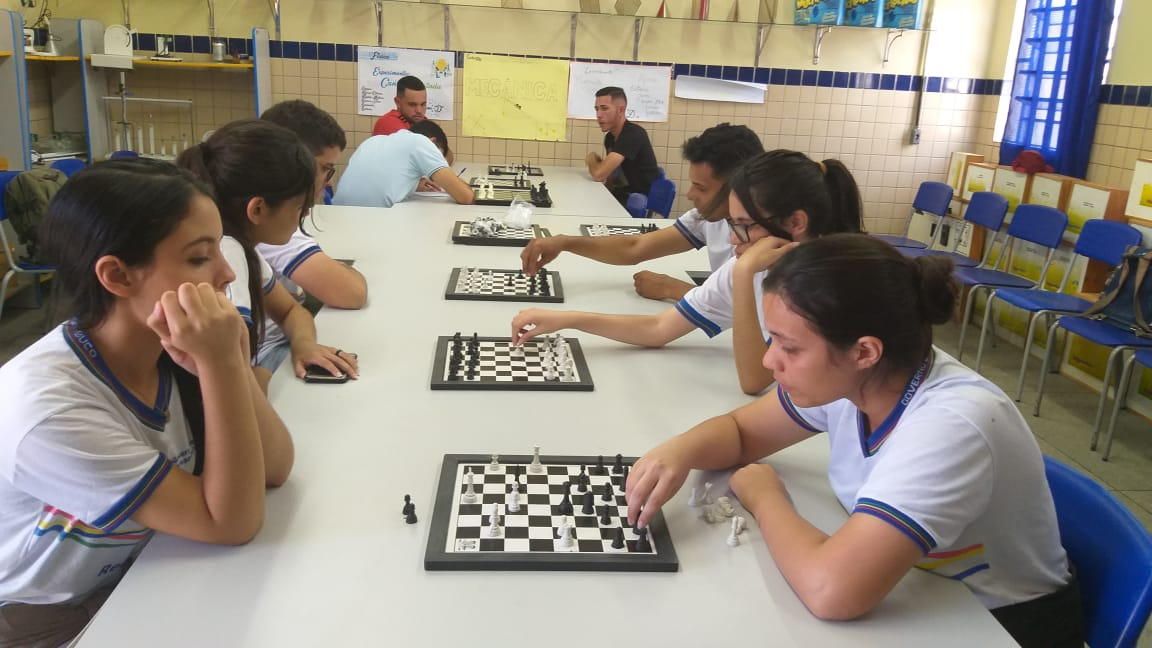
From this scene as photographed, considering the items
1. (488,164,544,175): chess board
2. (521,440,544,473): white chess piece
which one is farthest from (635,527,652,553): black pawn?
(488,164,544,175): chess board

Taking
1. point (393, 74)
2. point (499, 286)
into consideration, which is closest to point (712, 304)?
point (499, 286)

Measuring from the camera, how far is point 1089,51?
450 centimetres

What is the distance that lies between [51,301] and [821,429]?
1.20 metres

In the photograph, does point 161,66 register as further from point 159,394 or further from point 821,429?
point 821,429

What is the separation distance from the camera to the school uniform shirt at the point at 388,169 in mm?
3979

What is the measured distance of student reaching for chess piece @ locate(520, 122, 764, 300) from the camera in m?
2.55

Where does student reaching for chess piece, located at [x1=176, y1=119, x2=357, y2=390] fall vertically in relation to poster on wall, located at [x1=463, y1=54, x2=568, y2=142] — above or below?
below

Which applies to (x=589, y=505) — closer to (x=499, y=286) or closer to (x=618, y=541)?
(x=618, y=541)

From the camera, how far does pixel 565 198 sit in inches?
177

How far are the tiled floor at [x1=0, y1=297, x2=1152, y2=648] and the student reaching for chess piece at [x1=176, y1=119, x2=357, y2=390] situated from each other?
7.66 ft

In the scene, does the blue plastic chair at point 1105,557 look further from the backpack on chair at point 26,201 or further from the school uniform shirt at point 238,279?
the backpack on chair at point 26,201

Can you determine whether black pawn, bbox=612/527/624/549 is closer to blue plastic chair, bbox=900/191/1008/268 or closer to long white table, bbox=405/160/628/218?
long white table, bbox=405/160/628/218

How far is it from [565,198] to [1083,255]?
2.55m

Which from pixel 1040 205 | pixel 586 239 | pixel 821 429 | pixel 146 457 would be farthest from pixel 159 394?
pixel 1040 205
